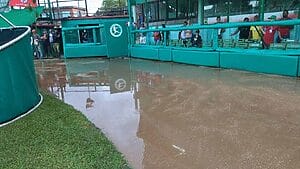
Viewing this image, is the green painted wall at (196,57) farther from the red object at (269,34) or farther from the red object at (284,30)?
the red object at (284,30)

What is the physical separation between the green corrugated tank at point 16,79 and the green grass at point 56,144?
0.24 m

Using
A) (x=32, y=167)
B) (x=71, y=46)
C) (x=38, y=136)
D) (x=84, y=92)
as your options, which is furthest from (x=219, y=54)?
(x=71, y=46)

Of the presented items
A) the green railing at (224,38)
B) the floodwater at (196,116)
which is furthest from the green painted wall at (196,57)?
the floodwater at (196,116)

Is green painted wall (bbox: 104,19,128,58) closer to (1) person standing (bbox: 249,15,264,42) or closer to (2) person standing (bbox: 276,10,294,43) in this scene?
(1) person standing (bbox: 249,15,264,42)

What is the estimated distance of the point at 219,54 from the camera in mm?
9359

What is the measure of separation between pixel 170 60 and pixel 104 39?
409 cm

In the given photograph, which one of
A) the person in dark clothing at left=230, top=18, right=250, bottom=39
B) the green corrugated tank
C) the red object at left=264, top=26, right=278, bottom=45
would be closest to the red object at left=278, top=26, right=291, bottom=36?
the red object at left=264, top=26, right=278, bottom=45

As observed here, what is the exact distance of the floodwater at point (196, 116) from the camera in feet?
12.1

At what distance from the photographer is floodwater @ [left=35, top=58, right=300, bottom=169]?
3.69 metres

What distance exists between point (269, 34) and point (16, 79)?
234 inches

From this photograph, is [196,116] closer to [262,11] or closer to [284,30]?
[284,30]

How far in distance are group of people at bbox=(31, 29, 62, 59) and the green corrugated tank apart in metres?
10.5

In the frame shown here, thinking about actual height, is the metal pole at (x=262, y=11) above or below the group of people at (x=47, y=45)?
above

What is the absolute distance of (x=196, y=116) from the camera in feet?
16.7
